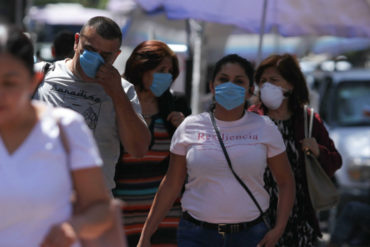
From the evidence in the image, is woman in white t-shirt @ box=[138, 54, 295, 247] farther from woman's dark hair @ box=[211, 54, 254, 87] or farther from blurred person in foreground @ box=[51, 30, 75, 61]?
blurred person in foreground @ box=[51, 30, 75, 61]

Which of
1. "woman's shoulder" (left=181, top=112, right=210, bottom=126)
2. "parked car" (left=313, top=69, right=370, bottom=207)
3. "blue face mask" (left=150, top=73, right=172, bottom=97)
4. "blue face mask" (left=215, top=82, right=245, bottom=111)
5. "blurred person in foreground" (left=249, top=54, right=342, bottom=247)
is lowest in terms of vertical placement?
"parked car" (left=313, top=69, right=370, bottom=207)

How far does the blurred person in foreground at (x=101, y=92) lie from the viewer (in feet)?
13.1

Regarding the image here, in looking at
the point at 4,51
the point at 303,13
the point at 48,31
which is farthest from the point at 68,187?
the point at 48,31

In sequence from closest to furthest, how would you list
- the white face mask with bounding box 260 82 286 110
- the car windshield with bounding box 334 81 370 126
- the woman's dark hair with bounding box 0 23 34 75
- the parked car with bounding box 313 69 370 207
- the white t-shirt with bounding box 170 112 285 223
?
1. the woman's dark hair with bounding box 0 23 34 75
2. the white t-shirt with bounding box 170 112 285 223
3. the white face mask with bounding box 260 82 286 110
4. the parked car with bounding box 313 69 370 207
5. the car windshield with bounding box 334 81 370 126

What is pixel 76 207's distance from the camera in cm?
264

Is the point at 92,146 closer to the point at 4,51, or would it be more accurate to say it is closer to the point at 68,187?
the point at 68,187

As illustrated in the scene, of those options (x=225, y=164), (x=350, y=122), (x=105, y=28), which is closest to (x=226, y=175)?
(x=225, y=164)

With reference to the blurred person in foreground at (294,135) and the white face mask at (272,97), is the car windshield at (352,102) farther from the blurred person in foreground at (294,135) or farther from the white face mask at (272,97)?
the white face mask at (272,97)

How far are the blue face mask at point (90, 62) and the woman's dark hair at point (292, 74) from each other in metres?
1.83

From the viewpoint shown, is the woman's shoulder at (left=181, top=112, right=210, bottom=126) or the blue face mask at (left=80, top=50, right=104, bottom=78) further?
the woman's shoulder at (left=181, top=112, right=210, bottom=126)

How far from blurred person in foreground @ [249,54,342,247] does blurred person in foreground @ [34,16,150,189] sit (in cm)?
122

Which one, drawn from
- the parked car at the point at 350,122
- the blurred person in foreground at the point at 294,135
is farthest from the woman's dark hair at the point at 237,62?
the parked car at the point at 350,122

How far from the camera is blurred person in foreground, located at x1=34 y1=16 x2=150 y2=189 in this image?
4.00 m

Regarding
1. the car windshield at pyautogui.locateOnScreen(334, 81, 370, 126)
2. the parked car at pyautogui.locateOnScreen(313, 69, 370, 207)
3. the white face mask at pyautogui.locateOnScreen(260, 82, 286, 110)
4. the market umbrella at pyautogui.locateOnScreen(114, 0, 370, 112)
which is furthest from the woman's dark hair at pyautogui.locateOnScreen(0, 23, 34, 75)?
the car windshield at pyautogui.locateOnScreen(334, 81, 370, 126)
